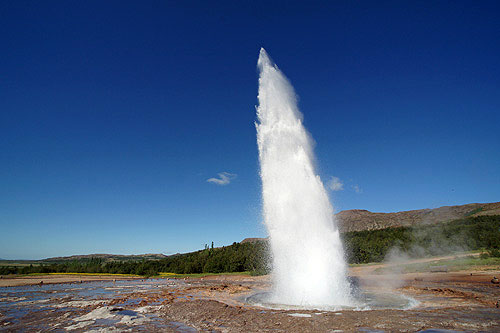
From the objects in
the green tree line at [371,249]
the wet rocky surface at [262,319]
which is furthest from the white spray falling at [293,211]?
the green tree line at [371,249]

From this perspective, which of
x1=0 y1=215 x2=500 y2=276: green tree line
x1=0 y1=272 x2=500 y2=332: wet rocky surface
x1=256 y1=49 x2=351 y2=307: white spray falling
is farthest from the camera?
x1=0 y1=215 x2=500 y2=276: green tree line

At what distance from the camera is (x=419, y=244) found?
179 feet

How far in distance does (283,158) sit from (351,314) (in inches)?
451

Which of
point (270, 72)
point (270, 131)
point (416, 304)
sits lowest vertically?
point (416, 304)

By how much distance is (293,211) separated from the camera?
19.6 meters

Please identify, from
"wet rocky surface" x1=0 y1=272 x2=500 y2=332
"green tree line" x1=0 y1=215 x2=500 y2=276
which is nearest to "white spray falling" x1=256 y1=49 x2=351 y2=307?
"wet rocky surface" x1=0 y1=272 x2=500 y2=332

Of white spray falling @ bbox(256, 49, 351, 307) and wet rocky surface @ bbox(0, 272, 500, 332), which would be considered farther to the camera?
white spray falling @ bbox(256, 49, 351, 307)

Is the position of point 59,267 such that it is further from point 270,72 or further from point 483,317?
point 483,317

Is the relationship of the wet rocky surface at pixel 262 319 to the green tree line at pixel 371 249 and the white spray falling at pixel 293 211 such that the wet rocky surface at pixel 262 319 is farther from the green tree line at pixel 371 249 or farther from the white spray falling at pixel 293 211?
the green tree line at pixel 371 249

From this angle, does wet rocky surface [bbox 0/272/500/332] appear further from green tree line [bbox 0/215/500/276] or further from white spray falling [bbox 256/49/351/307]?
green tree line [bbox 0/215/500/276]

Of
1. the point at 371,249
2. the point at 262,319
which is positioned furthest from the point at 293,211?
the point at 371,249

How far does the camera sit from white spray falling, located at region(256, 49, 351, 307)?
17.6m

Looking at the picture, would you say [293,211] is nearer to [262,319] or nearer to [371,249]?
[262,319]

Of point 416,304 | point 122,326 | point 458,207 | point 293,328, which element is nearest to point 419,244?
point 416,304
